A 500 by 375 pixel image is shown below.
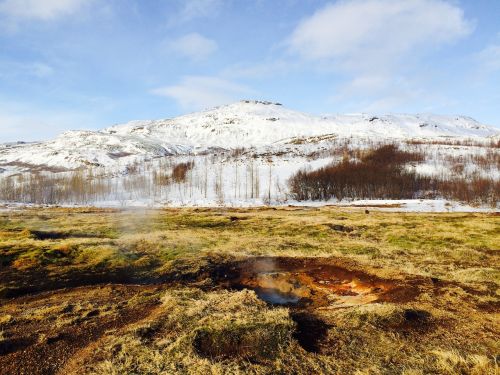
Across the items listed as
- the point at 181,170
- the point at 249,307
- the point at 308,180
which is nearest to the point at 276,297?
the point at 249,307

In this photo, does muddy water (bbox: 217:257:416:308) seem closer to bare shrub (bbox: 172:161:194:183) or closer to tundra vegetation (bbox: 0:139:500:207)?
tundra vegetation (bbox: 0:139:500:207)

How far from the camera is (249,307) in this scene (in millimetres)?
10773

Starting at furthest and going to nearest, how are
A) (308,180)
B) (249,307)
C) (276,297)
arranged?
(308,180) → (276,297) → (249,307)

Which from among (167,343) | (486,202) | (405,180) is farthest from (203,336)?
(405,180)

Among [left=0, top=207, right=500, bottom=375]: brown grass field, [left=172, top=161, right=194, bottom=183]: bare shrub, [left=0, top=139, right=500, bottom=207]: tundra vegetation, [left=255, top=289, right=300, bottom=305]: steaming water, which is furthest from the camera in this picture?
Result: [left=172, top=161, right=194, bottom=183]: bare shrub

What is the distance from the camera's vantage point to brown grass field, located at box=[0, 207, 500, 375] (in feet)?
26.3

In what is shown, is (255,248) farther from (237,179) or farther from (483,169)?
(483,169)

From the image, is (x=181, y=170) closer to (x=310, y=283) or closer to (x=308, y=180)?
(x=308, y=180)

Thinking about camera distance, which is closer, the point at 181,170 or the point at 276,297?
the point at 276,297

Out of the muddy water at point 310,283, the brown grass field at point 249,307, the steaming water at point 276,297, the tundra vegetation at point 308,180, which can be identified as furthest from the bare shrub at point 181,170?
the steaming water at point 276,297

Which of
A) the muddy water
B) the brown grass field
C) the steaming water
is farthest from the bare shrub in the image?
the steaming water

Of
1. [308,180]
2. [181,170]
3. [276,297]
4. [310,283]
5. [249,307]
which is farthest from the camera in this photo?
[181,170]

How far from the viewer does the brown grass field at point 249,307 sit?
8016 millimetres

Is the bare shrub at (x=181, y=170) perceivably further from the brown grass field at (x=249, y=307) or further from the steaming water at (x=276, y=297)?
the steaming water at (x=276, y=297)
